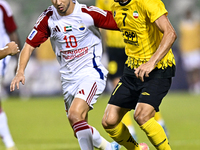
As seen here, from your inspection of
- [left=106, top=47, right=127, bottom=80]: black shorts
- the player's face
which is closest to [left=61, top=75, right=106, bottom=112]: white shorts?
the player's face

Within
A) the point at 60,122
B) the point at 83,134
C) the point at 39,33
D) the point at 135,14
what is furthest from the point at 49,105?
the point at 135,14

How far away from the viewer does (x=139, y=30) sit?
4.87 m

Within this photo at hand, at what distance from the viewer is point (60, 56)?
554cm

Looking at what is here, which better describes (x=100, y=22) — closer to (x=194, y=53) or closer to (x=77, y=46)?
(x=77, y=46)

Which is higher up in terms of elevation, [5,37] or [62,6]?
[62,6]

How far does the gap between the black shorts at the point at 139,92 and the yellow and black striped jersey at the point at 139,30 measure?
0.62 ft

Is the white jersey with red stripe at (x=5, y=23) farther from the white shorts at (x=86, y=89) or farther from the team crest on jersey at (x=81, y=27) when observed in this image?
the team crest on jersey at (x=81, y=27)

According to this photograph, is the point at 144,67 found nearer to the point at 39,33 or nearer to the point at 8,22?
the point at 39,33

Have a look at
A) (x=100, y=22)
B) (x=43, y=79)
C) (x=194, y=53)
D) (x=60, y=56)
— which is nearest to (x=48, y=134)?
(x=60, y=56)

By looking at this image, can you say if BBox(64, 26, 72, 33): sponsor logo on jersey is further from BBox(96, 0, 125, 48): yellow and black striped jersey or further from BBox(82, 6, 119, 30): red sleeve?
BBox(96, 0, 125, 48): yellow and black striped jersey

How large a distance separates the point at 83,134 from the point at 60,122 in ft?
16.6

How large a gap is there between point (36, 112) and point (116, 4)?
721 cm

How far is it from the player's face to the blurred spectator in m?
10.8

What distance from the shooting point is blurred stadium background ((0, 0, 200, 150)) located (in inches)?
297
